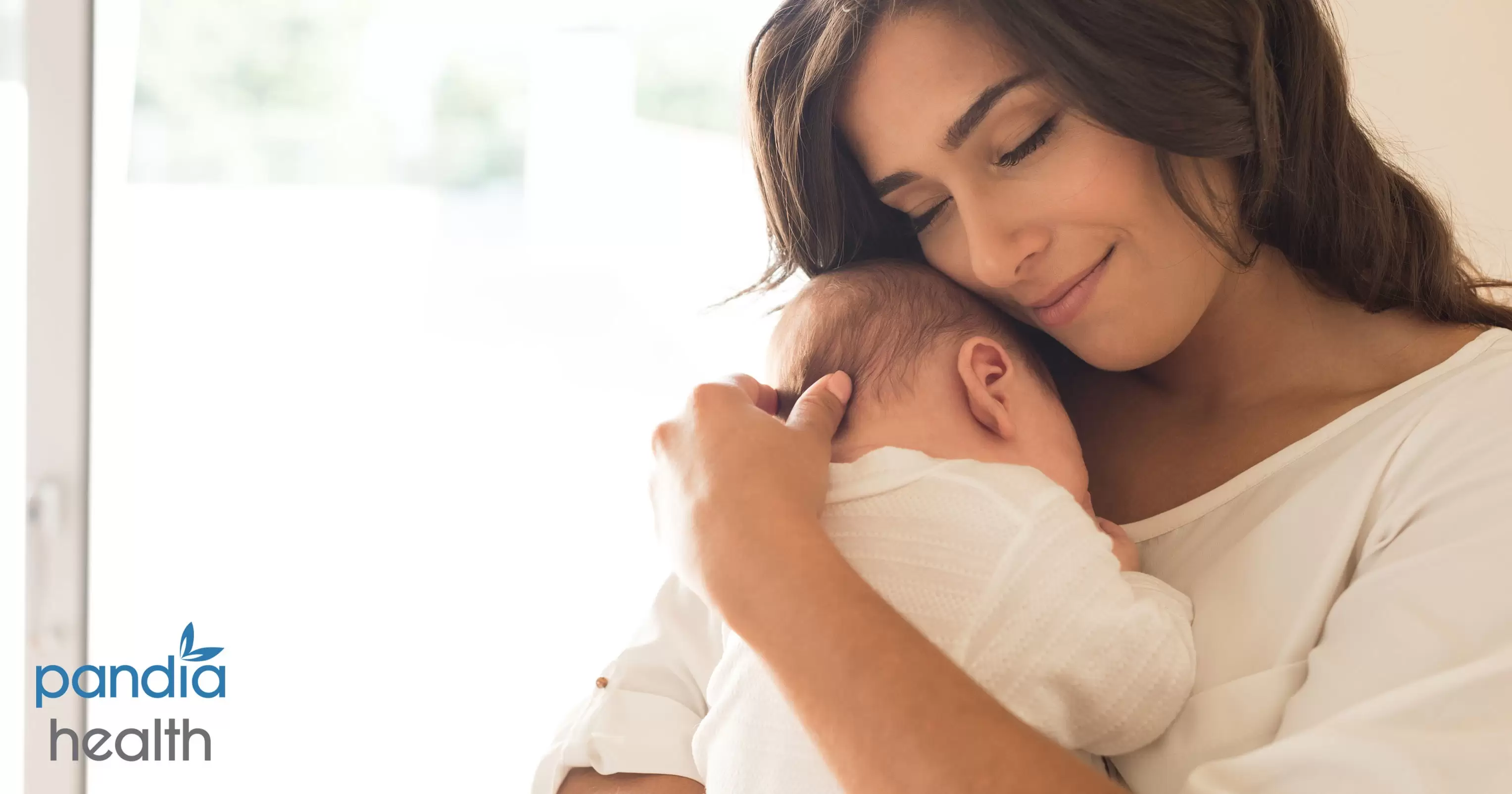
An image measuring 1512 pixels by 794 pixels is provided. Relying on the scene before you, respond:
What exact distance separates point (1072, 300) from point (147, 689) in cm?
269

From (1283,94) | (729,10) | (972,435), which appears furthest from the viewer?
(729,10)

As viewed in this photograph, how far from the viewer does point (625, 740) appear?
A: 123 cm

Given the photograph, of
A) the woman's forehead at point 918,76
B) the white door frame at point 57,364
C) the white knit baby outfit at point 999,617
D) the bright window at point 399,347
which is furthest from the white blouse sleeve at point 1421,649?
the white door frame at point 57,364

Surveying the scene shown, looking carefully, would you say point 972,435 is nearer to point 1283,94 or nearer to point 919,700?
point 919,700

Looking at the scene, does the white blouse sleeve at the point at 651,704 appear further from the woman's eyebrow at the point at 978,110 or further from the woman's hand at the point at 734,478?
the woman's eyebrow at the point at 978,110

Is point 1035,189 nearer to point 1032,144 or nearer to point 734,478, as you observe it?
point 1032,144

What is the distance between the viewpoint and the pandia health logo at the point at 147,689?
2.76 m

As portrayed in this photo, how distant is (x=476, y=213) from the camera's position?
2744mm

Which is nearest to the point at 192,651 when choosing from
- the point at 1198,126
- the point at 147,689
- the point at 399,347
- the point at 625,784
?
the point at 147,689

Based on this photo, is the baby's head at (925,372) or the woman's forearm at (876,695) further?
the baby's head at (925,372)

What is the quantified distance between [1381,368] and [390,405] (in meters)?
2.32

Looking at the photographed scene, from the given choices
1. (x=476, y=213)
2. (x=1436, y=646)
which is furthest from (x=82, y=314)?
(x=1436, y=646)

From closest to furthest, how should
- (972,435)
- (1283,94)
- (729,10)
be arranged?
(972,435) → (1283,94) → (729,10)

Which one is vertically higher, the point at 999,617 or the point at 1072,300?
the point at 1072,300
